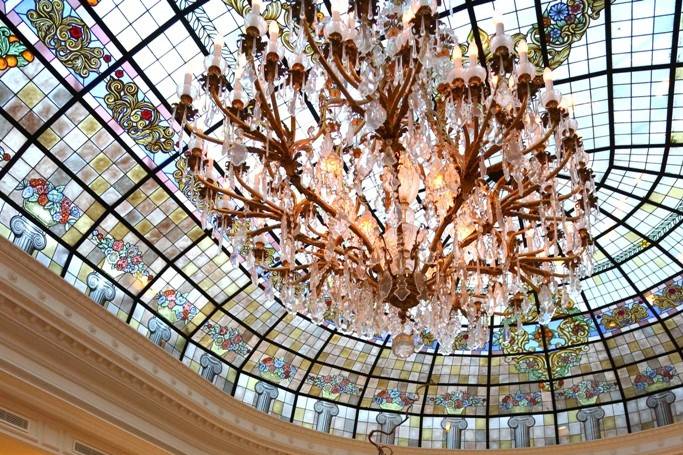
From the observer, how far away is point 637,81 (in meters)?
11.4

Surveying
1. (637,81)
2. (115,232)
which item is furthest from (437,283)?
(115,232)

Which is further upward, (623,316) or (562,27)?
(562,27)

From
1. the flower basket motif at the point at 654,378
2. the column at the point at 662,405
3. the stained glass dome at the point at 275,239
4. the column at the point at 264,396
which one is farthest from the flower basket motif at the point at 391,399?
the column at the point at 662,405

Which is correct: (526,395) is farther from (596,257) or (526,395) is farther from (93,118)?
(93,118)

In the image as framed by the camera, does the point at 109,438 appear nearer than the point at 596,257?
Yes

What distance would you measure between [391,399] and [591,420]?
15.2 ft

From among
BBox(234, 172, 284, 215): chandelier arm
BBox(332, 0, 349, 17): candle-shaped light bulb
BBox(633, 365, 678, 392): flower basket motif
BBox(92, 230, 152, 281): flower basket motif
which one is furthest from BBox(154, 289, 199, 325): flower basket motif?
BBox(633, 365, 678, 392): flower basket motif

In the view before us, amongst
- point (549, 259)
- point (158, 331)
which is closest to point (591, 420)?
point (158, 331)

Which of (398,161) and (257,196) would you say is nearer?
(398,161)

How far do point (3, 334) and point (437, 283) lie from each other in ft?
19.2

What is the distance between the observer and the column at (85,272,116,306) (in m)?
12.1

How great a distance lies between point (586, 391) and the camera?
55.8 feet

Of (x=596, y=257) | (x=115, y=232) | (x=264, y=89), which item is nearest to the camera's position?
(x=264, y=89)

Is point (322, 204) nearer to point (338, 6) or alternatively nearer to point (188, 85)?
point (188, 85)
